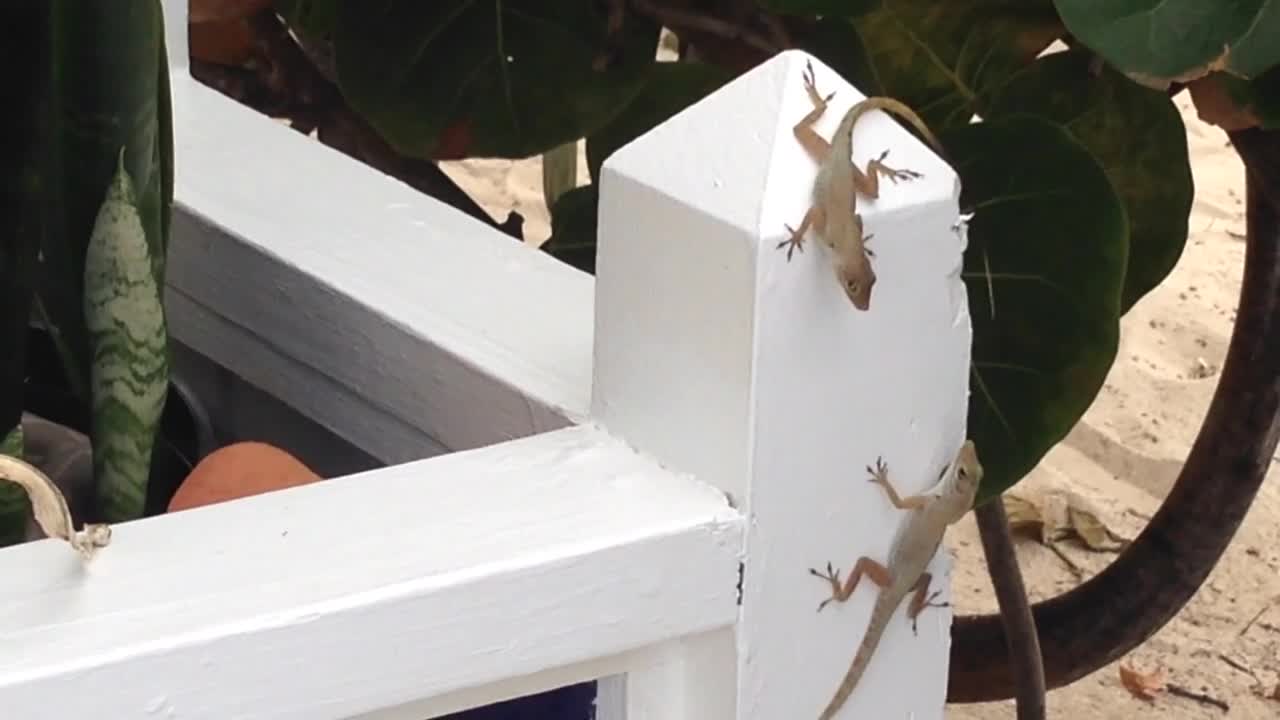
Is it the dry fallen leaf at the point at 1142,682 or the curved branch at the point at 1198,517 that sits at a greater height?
the curved branch at the point at 1198,517

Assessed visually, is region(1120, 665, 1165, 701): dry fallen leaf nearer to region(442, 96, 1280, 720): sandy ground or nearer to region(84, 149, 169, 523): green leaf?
region(442, 96, 1280, 720): sandy ground

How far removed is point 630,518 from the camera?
22.8 inches

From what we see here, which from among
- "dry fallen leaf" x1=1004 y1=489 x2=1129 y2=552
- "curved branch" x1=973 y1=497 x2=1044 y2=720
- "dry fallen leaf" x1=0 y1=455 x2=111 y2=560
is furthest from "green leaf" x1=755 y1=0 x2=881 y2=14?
"dry fallen leaf" x1=1004 y1=489 x2=1129 y2=552

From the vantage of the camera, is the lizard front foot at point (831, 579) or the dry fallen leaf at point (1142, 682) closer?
the lizard front foot at point (831, 579)

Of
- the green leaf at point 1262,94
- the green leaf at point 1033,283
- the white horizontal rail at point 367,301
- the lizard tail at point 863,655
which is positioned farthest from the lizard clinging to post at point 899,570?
the green leaf at point 1262,94

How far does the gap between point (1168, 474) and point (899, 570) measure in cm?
189

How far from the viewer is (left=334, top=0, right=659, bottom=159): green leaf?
132 centimetres

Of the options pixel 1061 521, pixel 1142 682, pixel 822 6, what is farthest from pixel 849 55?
pixel 1061 521

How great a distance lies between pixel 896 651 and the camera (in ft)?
2.19

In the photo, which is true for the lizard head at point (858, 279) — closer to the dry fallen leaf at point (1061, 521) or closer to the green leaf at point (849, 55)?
the green leaf at point (849, 55)

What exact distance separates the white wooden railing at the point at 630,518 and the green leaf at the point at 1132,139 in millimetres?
691

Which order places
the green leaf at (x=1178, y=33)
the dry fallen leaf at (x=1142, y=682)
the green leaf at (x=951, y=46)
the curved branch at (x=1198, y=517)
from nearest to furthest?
the green leaf at (x=1178, y=33)
the green leaf at (x=951, y=46)
the curved branch at (x=1198, y=517)
the dry fallen leaf at (x=1142, y=682)

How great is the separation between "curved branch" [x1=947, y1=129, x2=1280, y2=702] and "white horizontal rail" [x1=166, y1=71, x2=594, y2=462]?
792 mm

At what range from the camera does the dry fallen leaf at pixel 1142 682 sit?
2.08 m
